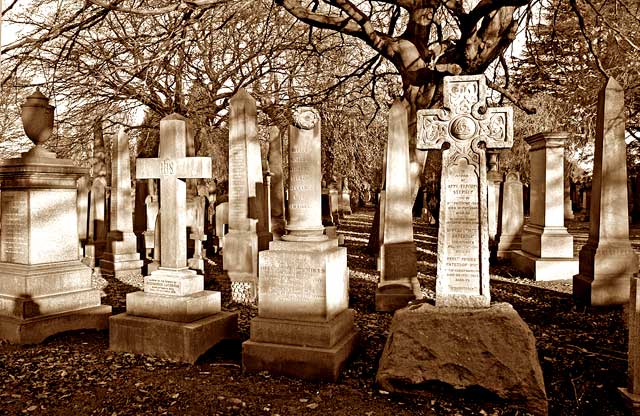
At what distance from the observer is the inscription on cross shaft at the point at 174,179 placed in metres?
5.72

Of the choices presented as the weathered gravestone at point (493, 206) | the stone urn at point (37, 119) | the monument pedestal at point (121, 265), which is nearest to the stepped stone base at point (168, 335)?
the stone urn at point (37, 119)

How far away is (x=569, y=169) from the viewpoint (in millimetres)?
25359

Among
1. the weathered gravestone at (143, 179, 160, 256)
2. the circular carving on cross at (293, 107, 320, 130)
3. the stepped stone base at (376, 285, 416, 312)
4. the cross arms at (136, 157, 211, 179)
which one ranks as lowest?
the stepped stone base at (376, 285, 416, 312)

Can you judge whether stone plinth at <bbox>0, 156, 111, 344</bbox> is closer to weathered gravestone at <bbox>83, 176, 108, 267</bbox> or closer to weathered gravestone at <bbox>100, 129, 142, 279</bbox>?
weathered gravestone at <bbox>100, 129, 142, 279</bbox>

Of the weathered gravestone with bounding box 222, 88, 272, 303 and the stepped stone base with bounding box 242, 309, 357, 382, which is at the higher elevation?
the weathered gravestone with bounding box 222, 88, 272, 303

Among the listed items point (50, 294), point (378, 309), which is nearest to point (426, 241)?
point (378, 309)

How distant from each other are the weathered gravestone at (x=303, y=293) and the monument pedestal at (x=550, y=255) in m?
6.37

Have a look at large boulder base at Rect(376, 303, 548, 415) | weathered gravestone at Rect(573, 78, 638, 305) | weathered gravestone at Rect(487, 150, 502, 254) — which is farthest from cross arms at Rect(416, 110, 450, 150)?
weathered gravestone at Rect(487, 150, 502, 254)

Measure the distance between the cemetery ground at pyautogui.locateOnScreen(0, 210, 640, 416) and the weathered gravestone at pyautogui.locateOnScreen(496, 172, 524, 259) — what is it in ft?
19.9

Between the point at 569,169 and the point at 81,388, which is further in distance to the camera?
the point at 569,169

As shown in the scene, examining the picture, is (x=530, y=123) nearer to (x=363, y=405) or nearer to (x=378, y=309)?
(x=378, y=309)

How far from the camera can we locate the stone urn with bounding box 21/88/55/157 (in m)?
6.55

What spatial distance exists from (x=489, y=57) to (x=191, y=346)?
29.6 feet

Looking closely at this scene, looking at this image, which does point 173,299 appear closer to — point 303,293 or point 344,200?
point 303,293
